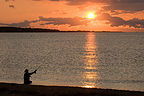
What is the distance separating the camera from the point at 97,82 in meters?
27.5

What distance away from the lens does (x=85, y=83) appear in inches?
1051

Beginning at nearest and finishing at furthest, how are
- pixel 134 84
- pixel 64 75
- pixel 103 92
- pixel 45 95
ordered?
pixel 45 95
pixel 103 92
pixel 134 84
pixel 64 75

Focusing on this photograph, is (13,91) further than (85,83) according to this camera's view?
No

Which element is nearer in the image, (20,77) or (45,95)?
(45,95)

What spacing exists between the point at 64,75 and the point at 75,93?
55.2 ft

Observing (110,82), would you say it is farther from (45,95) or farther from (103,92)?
(45,95)

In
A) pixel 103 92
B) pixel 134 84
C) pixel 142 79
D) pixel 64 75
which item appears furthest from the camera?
pixel 64 75

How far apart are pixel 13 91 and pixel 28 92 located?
1.06m

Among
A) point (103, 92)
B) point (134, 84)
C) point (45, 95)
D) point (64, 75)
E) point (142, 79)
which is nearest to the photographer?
point (45, 95)

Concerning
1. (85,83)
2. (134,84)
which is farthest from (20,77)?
(134,84)

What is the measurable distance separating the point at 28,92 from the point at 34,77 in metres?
15.2

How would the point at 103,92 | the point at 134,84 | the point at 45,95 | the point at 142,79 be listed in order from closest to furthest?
the point at 45,95
the point at 103,92
the point at 134,84
the point at 142,79

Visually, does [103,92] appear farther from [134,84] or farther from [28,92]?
[134,84]

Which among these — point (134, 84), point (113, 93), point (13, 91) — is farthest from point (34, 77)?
point (113, 93)
